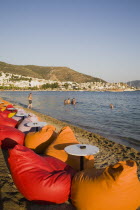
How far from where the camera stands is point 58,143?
481 cm

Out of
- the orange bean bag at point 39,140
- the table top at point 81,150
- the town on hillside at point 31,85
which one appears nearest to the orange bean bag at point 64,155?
the table top at point 81,150

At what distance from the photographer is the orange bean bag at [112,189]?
2721 mm

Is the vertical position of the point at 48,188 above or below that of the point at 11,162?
below

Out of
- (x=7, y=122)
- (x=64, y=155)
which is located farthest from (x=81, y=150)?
(x=7, y=122)

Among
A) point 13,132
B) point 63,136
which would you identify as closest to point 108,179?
point 63,136

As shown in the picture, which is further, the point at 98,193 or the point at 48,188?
the point at 48,188

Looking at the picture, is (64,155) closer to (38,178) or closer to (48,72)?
(38,178)

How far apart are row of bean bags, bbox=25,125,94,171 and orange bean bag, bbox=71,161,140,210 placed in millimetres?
1464

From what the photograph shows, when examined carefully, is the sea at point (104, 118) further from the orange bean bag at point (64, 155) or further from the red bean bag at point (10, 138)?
the red bean bag at point (10, 138)

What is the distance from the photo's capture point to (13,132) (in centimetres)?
584

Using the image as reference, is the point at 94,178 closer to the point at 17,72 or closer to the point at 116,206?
the point at 116,206

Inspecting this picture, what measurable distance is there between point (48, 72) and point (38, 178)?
17482 centimetres

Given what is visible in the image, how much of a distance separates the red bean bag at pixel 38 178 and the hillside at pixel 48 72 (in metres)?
156

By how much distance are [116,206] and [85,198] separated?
443 mm
